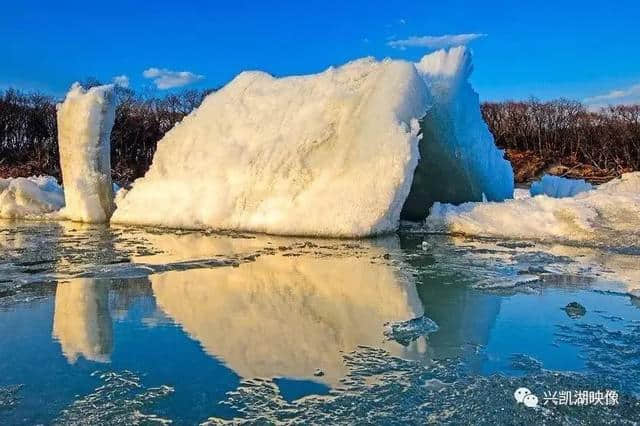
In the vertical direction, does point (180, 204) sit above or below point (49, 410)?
above

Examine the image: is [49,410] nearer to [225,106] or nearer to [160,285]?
[160,285]

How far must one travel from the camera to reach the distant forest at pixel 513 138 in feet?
61.1

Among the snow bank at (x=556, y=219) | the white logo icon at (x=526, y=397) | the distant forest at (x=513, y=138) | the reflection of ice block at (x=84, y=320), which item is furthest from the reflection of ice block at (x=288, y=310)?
the distant forest at (x=513, y=138)

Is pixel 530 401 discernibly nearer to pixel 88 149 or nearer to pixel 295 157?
pixel 295 157

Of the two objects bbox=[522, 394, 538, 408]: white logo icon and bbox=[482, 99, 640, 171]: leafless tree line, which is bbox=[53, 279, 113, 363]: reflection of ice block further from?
bbox=[482, 99, 640, 171]: leafless tree line

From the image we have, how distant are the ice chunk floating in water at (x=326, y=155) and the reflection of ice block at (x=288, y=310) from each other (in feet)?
6.36

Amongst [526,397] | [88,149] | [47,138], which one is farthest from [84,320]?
[47,138]

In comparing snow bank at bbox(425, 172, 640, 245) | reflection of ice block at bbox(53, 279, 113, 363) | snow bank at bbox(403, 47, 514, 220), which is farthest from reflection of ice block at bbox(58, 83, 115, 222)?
reflection of ice block at bbox(53, 279, 113, 363)

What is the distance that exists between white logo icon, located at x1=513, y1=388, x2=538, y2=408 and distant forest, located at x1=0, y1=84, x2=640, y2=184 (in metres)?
16.3

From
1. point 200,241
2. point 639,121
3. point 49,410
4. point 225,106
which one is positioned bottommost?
point 49,410

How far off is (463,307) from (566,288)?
37.5 inches

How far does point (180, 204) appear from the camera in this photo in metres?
7.75

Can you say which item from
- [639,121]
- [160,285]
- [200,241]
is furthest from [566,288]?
[639,121]

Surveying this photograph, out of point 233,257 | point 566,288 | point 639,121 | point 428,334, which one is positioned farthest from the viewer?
point 639,121
